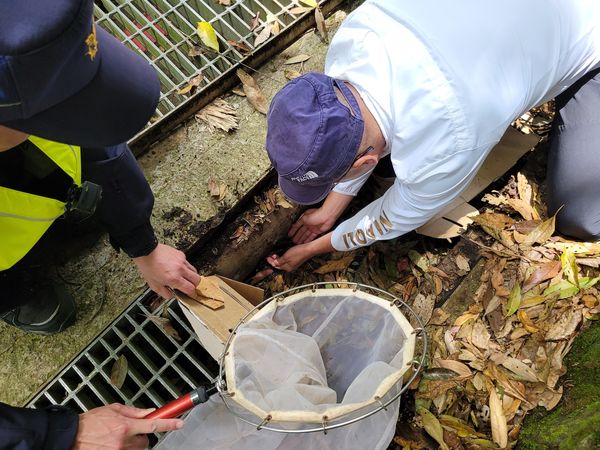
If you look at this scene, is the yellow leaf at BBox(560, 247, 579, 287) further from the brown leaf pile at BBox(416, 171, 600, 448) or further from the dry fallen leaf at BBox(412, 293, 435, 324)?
the dry fallen leaf at BBox(412, 293, 435, 324)

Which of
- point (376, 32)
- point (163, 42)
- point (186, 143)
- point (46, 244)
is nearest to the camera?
point (376, 32)

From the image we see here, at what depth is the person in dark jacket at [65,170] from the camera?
99 cm

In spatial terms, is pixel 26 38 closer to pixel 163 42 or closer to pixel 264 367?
pixel 264 367

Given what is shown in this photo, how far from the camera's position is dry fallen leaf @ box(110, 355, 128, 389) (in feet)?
6.59

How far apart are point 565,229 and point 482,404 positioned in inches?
37.9

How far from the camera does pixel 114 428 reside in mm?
1484

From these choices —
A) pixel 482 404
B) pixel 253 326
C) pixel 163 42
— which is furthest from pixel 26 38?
pixel 482 404

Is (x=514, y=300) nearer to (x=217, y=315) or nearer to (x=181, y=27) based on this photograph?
(x=217, y=315)

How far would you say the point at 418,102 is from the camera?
1.62 meters

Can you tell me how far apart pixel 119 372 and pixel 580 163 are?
222 centimetres

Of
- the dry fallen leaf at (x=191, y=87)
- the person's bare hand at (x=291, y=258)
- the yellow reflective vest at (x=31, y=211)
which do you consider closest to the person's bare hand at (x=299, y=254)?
the person's bare hand at (x=291, y=258)

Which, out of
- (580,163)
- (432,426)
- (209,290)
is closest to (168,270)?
(209,290)

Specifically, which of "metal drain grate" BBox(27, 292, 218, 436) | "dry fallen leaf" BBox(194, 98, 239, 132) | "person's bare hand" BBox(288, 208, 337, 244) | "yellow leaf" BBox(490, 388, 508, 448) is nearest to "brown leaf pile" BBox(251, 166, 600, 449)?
"yellow leaf" BBox(490, 388, 508, 448)

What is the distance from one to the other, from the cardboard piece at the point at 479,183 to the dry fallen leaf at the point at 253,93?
941mm
